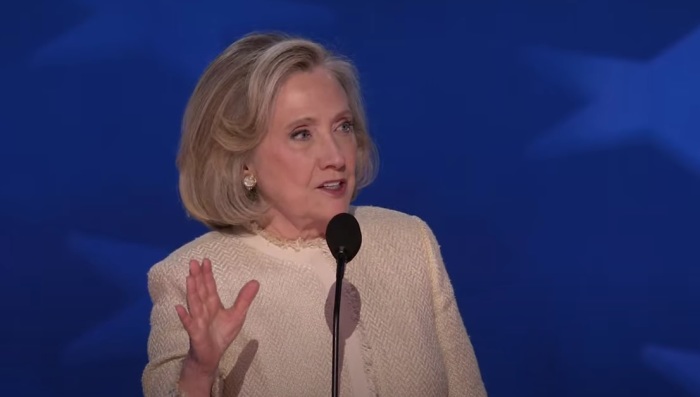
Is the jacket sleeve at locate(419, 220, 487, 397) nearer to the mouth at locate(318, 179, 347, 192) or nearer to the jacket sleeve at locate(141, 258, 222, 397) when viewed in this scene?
the mouth at locate(318, 179, 347, 192)

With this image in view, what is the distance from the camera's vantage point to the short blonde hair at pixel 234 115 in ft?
5.56

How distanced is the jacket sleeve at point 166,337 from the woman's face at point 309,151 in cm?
22

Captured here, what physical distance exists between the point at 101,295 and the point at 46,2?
25.2 inches

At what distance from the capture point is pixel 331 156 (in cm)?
167

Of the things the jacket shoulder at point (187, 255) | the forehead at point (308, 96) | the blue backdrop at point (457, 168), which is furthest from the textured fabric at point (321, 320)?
the blue backdrop at point (457, 168)

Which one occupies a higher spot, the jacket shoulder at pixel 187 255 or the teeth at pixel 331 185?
the teeth at pixel 331 185

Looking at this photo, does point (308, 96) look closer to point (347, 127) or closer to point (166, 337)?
point (347, 127)

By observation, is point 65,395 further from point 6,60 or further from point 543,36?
point 543,36

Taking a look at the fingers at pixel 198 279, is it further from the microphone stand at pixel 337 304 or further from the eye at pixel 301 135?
the eye at pixel 301 135

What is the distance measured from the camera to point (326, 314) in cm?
172

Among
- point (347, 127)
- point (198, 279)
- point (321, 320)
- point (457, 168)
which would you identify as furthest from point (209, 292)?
point (457, 168)

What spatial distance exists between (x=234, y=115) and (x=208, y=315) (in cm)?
41

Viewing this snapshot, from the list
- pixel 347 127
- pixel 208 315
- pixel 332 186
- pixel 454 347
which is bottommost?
pixel 208 315

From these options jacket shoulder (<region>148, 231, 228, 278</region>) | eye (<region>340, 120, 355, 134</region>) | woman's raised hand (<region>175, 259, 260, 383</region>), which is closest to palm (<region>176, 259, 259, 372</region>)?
woman's raised hand (<region>175, 259, 260, 383</region>)
